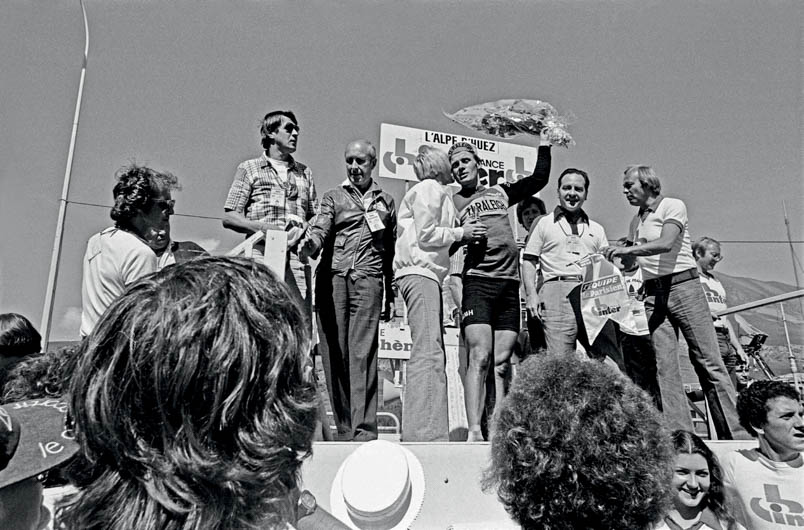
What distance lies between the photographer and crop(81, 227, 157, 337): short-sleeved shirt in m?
2.90

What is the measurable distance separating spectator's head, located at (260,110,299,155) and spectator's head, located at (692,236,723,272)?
4.13 meters

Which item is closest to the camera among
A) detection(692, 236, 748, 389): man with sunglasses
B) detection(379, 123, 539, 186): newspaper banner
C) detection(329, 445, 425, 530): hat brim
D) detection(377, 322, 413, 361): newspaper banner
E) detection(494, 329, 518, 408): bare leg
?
detection(329, 445, 425, 530): hat brim

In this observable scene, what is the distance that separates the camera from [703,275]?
6141 mm

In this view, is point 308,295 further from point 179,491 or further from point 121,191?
point 179,491

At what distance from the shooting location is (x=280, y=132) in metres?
4.21

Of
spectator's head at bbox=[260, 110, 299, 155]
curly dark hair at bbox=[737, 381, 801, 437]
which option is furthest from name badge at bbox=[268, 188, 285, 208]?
curly dark hair at bbox=[737, 381, 801, 437]

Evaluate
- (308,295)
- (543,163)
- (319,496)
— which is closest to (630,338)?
(543,163)

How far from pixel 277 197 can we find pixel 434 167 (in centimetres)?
103

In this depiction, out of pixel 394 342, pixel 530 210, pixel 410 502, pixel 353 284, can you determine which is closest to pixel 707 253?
pixel 530 210

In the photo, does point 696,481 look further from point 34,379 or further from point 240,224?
point 240,224

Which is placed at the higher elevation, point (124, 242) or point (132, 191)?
A: point (132, 191)

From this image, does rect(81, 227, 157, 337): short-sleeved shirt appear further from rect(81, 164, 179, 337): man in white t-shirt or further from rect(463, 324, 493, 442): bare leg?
rect(463, 324, 493, 442): bare leg

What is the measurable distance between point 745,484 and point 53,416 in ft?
9.84

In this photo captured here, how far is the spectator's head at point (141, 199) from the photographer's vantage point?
2.95 metres
